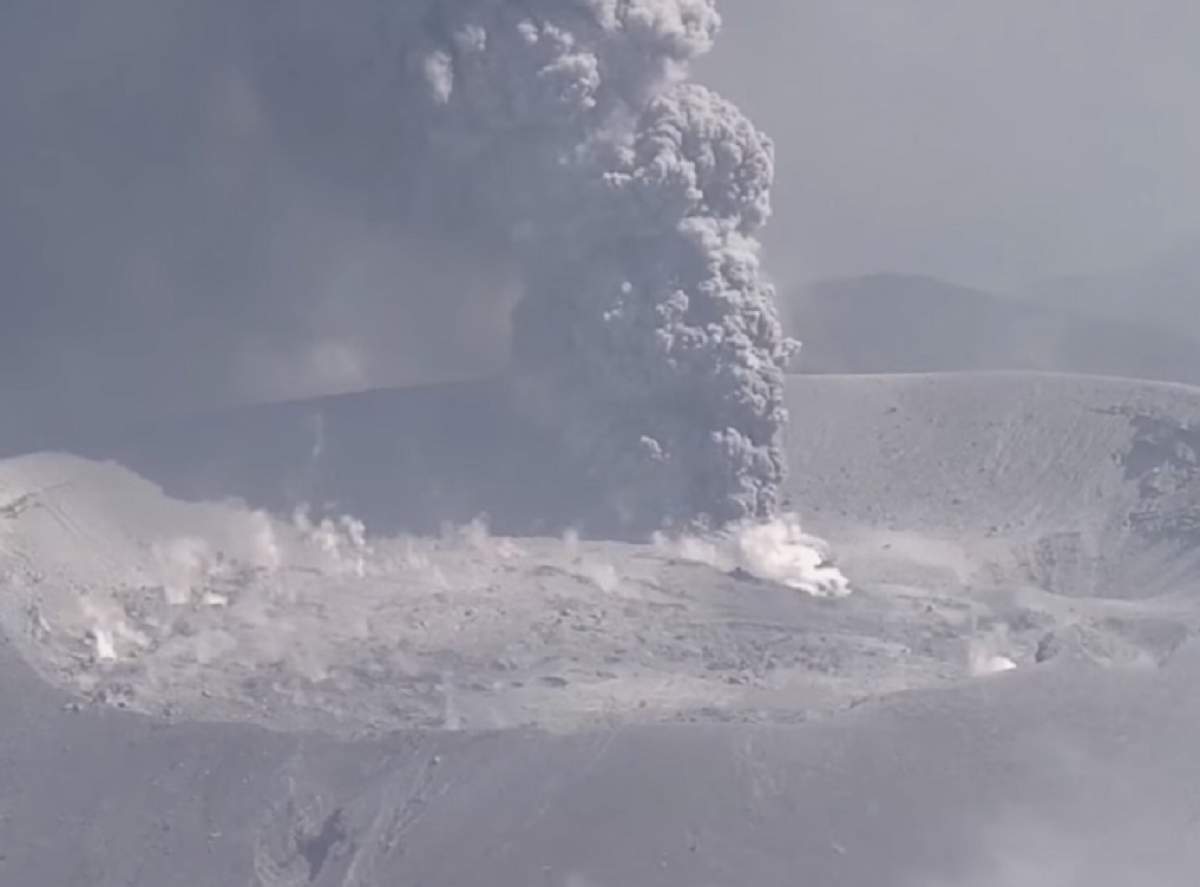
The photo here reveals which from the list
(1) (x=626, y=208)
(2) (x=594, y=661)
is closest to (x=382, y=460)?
(1) (x=626, y=208)

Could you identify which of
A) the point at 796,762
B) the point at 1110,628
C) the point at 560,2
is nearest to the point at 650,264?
the point at 560,2

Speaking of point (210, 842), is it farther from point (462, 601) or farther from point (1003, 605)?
point (1003, 605)

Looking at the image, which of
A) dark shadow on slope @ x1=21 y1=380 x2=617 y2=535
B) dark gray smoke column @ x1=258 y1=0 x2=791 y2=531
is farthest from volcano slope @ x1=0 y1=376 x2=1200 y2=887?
dark gray smoke column @ x1=258 y1=0 x2=791 y2=531

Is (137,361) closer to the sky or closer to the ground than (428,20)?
closer to the ground

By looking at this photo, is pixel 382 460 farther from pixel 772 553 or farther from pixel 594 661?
pixel 594 661

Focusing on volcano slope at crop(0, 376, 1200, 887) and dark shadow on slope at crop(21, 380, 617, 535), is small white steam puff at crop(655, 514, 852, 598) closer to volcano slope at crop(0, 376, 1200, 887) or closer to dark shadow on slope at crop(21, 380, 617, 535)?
volcano slope at crop(0, 376, 1200, 887)

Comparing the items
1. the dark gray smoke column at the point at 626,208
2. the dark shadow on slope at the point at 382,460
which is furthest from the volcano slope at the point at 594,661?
the dark gray smoke column at the point at 626,208
